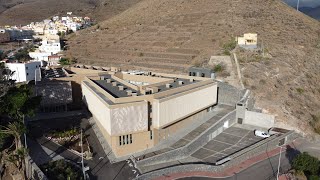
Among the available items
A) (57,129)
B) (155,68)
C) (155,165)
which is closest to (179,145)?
(155,165)

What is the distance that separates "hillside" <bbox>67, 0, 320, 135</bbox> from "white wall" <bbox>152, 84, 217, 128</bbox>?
10316mm

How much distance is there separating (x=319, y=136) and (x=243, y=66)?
18644mm

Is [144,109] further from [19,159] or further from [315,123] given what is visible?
[315,123]

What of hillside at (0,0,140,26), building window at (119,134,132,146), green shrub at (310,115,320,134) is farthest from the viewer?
hillside at (0,0,140,26)

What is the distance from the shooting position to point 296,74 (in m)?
55.5

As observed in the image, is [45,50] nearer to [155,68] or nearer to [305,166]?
[155,68]

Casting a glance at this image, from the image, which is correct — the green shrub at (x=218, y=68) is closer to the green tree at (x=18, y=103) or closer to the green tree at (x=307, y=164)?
the green tree at (x=307, y=164)

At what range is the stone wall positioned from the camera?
1047 inches

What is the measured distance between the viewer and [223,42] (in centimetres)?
6969

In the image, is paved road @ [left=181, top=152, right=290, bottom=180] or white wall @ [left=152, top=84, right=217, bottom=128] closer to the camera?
paved road @ [left=181, top=152, right=290, bottom=180]

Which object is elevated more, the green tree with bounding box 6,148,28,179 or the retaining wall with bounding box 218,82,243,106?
the retaining wall with bounding box 218,82,243,106

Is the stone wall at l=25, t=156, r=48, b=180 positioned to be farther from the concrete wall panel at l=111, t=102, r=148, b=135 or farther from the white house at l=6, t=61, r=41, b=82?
the white house at l=6, t=61, r=41, b=82

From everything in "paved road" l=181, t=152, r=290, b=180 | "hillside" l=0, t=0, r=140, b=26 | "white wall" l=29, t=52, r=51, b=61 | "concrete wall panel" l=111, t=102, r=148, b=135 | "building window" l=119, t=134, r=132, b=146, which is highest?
"hillside" l=0, t=0, r=140, b=26

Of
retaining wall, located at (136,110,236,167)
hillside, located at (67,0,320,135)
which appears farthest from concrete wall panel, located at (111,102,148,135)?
hillside, located at (67,0,320,135)
